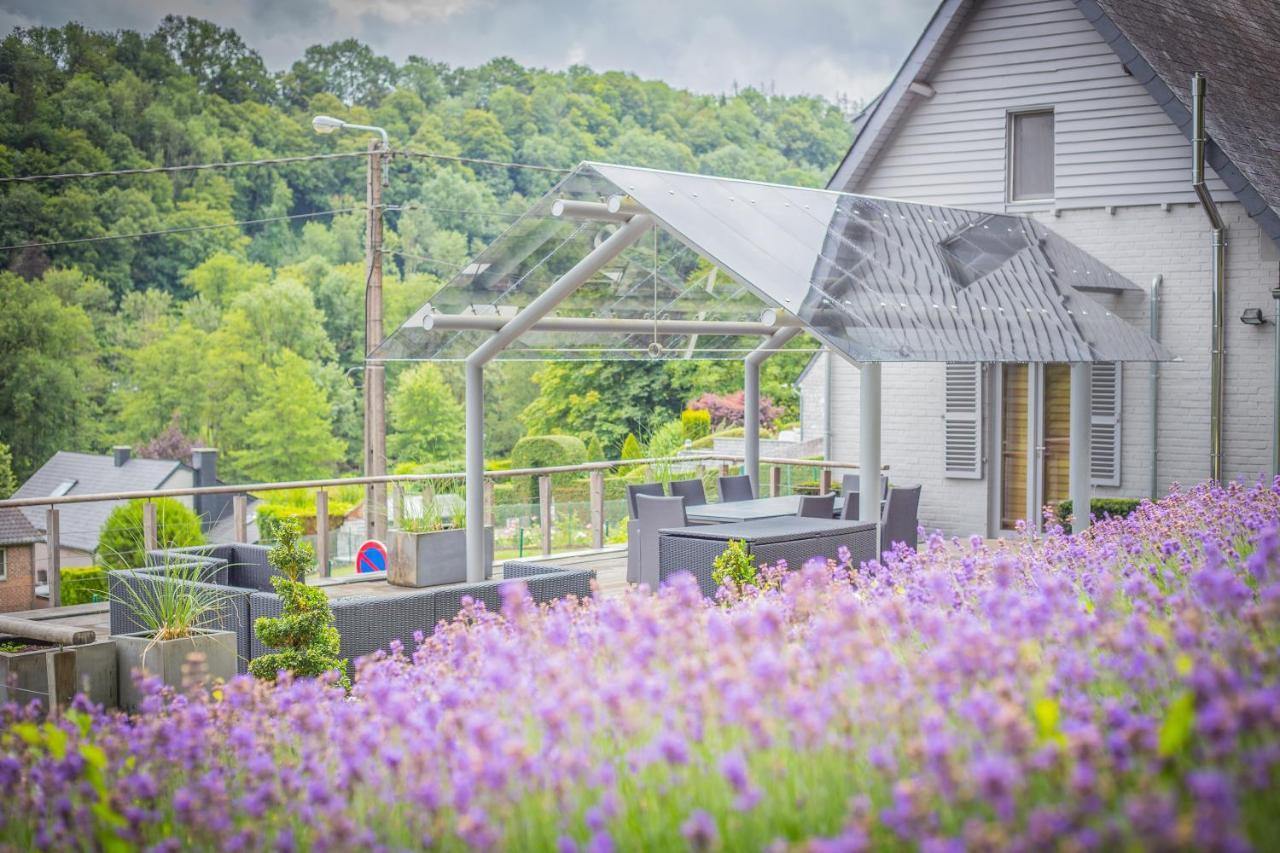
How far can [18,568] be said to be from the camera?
34.1 ft

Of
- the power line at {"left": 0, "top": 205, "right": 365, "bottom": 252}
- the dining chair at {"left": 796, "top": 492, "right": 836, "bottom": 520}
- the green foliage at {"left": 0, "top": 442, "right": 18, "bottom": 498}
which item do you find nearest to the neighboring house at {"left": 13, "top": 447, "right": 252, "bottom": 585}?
the green foliage at {"left": 0, "top": 442, "right": 18, "bottom": 498}

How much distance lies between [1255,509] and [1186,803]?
12.9 feet

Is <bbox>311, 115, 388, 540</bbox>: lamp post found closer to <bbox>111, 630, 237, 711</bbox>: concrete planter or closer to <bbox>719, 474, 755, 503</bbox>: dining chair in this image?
<bbox>719, 474, 755, 503</bbox>: dining chair

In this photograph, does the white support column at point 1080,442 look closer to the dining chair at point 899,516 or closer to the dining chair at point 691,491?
the dining chair at point 899,516

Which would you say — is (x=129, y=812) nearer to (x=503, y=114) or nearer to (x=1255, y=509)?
(x=1255, y=509)

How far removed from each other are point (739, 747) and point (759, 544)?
5.12 meters

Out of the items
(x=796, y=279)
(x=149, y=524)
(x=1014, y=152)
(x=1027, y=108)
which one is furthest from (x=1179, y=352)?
(x=149, y=524)

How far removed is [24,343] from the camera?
43.9 m

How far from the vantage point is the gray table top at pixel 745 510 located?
33.6 feet

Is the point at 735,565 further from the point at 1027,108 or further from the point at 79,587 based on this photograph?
the point at 1027,108

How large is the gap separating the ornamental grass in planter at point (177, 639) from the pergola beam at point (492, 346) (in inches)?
115

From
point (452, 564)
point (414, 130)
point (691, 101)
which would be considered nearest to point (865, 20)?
point (691, 101)

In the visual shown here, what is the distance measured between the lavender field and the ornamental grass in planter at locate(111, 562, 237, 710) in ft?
9.13

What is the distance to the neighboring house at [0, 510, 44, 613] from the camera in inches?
388
